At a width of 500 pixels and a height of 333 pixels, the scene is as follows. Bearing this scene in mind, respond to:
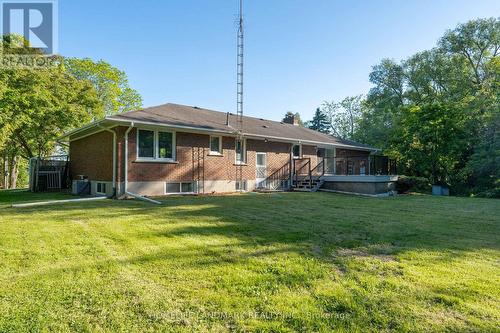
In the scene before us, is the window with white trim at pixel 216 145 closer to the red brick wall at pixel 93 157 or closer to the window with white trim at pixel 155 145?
the window with white trim at pixel 155 145

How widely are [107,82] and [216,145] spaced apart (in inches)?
824

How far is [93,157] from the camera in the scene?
→ 12938 mm

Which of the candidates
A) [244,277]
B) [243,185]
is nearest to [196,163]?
[243,185]

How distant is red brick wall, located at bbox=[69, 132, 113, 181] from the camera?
11.6 metres

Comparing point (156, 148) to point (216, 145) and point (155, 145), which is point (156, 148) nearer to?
point (155, 145)

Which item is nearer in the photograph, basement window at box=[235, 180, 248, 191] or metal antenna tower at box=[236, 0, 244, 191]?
metal antenna tower at box=[236, 0, 244, 191]

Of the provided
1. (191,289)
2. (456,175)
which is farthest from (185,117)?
(456,175)

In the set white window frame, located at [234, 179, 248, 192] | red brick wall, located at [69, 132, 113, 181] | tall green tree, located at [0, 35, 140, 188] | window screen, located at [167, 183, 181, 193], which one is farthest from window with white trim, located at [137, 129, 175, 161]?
tall green tree, located at [0, 35, 140, 188]

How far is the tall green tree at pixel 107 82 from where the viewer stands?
26984mm

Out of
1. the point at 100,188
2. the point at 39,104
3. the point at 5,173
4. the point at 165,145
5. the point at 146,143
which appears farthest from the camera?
the point at 5,173

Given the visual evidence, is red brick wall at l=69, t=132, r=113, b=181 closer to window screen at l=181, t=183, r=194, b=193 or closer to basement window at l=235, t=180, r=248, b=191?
window screen at l=181, t=183, r=194, b=193

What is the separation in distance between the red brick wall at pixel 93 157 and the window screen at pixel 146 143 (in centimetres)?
115

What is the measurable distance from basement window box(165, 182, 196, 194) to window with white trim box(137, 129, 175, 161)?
1055 mm

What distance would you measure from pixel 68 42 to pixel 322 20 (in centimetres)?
2072
